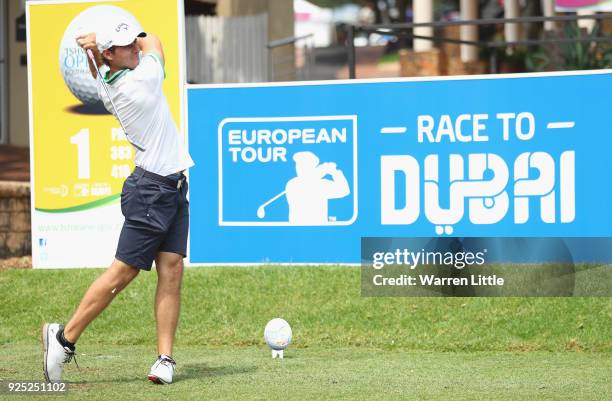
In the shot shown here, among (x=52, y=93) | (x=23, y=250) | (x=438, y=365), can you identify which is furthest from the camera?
(x=23, y=250)

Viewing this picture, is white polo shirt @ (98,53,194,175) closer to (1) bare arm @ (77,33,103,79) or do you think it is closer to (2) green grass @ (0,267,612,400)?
(1) bare arm @ (77,33,103,79)

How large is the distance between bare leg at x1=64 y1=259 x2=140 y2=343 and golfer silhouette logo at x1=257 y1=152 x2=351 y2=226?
Answer: 148 inches

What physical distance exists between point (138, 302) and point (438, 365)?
300 cm

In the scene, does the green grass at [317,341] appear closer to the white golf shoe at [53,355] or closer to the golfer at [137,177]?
the white golf shoe at [53,355]

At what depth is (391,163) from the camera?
1055cm

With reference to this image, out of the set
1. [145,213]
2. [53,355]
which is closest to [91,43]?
[145,213]

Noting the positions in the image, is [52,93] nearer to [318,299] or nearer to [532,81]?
[318,299]

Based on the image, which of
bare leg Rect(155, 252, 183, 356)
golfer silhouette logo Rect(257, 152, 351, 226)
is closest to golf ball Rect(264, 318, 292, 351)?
bare leg Rect(155, 252, 183, 356)

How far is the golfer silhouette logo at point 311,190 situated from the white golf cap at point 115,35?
383 cm

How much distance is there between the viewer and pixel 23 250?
12.2 meters

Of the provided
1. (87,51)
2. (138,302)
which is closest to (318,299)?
(138,302)

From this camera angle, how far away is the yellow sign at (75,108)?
36.8 ft

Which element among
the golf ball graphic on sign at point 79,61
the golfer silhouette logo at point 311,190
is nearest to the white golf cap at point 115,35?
the golfer silhouette logo at point 311,190

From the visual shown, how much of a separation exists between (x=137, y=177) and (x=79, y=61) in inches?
174
